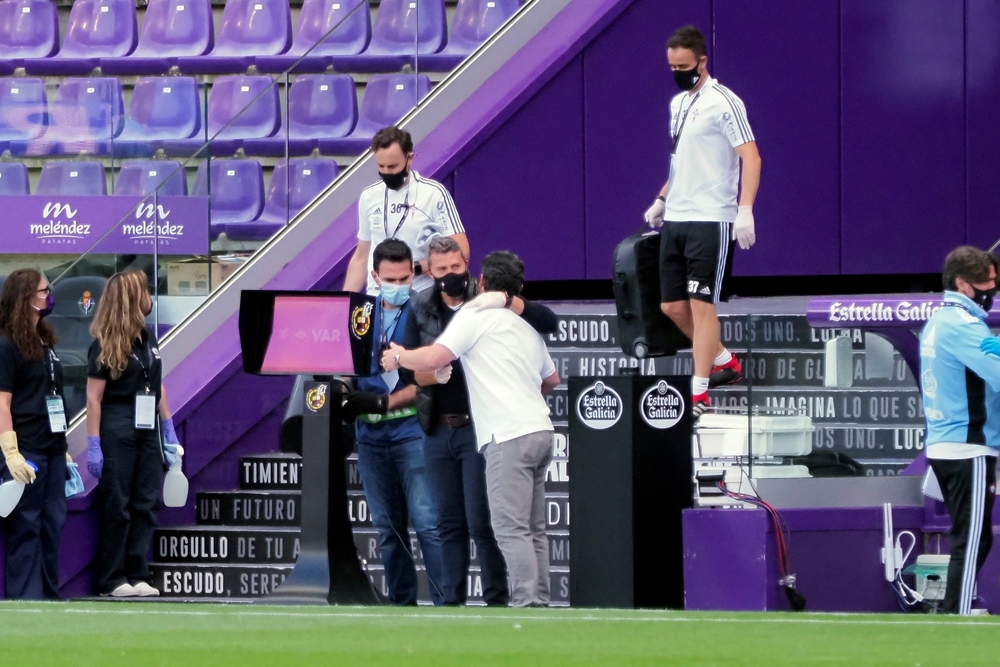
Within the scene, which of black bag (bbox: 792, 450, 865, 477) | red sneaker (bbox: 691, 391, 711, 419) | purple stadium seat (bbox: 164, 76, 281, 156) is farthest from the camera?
purple stadium seat (bbox: 164, 76, 281, 156)

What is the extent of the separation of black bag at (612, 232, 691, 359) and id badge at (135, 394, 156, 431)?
269 centimetres

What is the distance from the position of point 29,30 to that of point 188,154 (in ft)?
15.5

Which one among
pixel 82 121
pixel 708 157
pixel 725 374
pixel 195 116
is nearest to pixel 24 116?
pixel 82 121

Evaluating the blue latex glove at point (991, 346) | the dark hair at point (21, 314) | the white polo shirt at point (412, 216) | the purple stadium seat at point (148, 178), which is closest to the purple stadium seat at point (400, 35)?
the purple stadium seat at point (148, 178)

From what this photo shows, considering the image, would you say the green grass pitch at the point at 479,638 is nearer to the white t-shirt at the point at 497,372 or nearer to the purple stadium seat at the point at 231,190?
the white t-shirt at the point at 497,372

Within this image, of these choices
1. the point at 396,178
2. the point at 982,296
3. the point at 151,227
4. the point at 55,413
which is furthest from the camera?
the point at 151,227

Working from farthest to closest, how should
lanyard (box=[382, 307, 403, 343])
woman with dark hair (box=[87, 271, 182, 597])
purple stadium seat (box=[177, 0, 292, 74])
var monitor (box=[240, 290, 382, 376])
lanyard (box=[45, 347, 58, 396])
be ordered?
purple stadium seat (box=[177, 0, 292, 74]), woman with dark hair (box=[87, 271, 182, 597]), lanyard (box=[45, 347, 58, 396]), lanyard (box=[382, 307, 403, 343]), var monitor (box=[240, 290, 382, 376])

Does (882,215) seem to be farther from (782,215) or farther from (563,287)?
(563,287)

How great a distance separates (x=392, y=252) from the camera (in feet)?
26.7

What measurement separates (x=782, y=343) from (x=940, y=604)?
147 centimetres

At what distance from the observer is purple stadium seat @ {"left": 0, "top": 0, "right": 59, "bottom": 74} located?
48.9 feet

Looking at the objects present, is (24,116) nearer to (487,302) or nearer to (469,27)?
(469,27)

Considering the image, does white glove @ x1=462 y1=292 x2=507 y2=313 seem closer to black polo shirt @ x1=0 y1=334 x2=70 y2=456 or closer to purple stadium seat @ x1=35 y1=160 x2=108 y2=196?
black polo shirt @ x1=0 y1=334 x2=70 y2=456

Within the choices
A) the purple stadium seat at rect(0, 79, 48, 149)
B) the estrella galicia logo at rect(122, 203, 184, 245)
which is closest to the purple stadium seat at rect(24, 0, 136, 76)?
the purple stadium seat at rect(0, 79, 48, 149)
